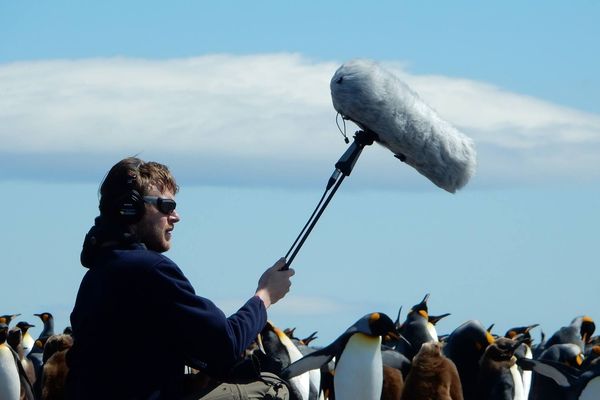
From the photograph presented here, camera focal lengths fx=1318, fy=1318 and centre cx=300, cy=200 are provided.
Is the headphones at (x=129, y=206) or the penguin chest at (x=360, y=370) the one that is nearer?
the headphones at (x=129, y=206)

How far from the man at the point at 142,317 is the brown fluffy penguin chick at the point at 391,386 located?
814 cm

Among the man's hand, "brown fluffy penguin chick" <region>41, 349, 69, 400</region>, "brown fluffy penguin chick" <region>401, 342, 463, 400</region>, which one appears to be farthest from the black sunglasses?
"brown fluffy penguin chick" <region>41, 349, 69, 400</region>

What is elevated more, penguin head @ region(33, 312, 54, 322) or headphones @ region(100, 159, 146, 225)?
headphones @ region(100, 159, 146, 225)

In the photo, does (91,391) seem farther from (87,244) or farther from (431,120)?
(431,120)

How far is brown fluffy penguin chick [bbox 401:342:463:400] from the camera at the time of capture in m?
10.3

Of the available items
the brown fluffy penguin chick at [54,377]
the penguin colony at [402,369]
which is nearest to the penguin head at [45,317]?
the penguin colony at [402,369]

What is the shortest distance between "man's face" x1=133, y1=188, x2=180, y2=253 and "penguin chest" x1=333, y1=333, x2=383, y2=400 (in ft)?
24.9

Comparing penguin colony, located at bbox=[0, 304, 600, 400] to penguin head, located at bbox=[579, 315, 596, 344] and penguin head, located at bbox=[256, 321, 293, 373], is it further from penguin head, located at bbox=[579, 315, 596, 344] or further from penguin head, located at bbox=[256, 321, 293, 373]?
penguin head, located at bbox=[579, 315, 596, 344]

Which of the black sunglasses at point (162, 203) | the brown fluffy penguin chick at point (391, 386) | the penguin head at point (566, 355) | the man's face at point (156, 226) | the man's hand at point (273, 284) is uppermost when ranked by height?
the black sunglasses at point (162, 203)

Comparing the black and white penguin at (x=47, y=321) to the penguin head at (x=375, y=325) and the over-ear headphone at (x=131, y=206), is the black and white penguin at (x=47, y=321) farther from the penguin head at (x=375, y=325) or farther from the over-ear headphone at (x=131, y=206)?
the over-ear headphone at (x=131, y=206)

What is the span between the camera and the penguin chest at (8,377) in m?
13.2

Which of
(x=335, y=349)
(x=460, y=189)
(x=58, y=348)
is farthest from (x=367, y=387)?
(x=460, y=189)

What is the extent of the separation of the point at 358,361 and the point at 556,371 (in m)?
1.66

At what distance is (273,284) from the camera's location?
12.1 feet
